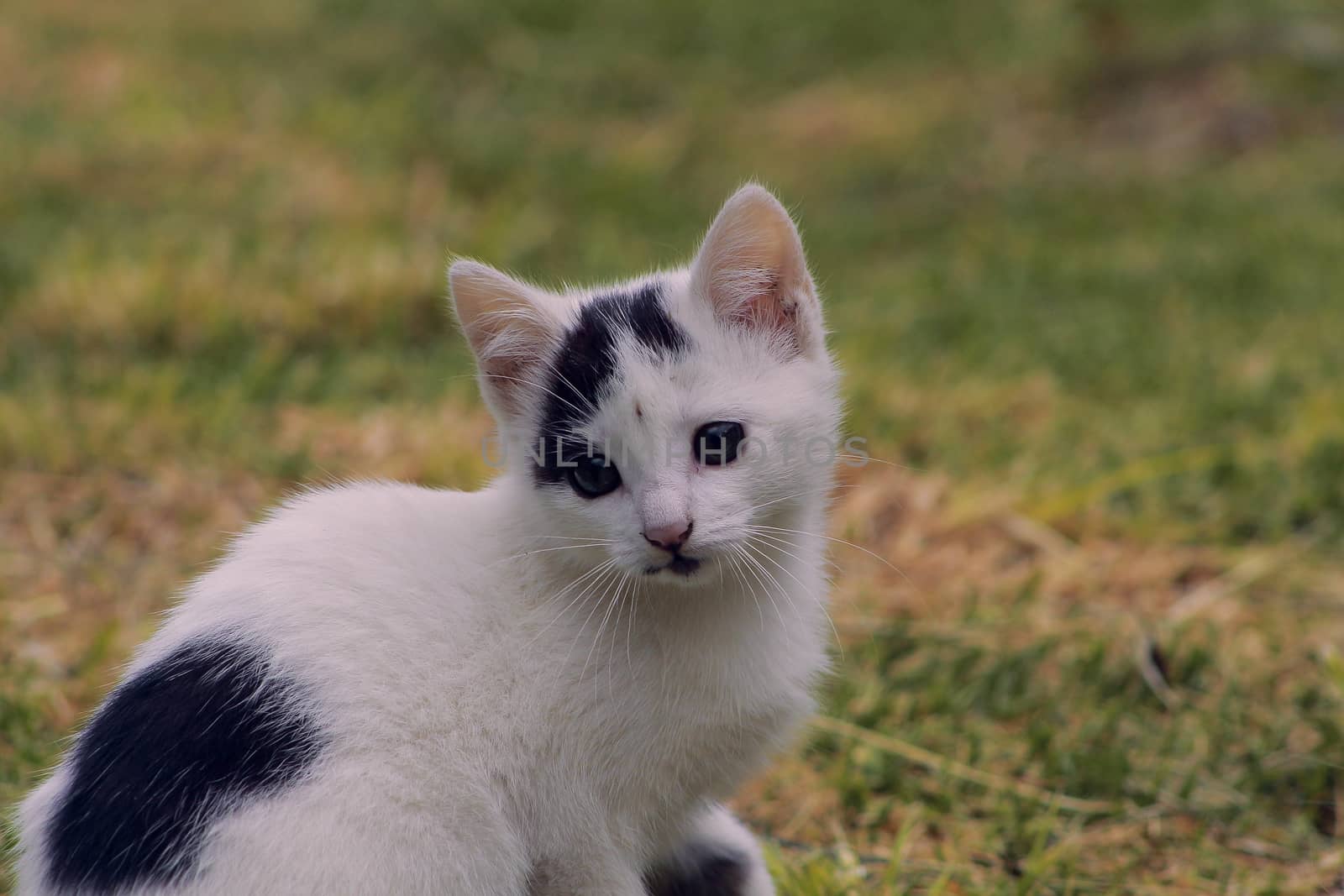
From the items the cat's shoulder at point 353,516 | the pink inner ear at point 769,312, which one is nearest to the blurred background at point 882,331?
the cat's shoulder at point 353,516

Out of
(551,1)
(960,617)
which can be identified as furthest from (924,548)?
Result: (551,1)

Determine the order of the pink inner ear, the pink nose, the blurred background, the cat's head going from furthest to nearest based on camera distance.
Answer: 1. the blurred background
2. the pink inner ear
3. the cat's head
4. the pink nose

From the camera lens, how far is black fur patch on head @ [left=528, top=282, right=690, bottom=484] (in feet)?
8.34

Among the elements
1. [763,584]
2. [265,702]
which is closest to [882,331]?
[763,584]

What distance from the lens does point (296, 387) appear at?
17.1ft

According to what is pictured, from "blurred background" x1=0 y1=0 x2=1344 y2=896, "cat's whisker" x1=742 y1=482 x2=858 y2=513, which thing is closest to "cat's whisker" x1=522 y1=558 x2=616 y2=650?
"cat's whisker" x1=742 y1=482 x2=858 y2=513

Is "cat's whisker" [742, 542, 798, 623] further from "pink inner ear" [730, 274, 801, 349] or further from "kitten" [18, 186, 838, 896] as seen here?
"pink inner ear" [730, 274, 801, 349]

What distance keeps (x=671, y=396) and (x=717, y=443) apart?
136 mm

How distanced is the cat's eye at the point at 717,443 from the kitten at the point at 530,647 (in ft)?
0.04

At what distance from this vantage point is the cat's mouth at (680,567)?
93.4 inches

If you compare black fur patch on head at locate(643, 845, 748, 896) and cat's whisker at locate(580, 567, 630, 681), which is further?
black fur patch on head at locate(643, 845, 748, 896)

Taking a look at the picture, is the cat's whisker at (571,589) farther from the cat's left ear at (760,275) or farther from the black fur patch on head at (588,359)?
the cat's left ear at (760,275)

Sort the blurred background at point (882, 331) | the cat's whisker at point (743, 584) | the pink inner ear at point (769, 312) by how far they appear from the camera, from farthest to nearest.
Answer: the blurred background at point (882, 331)
the pink inner ear at point (769, 312)
the cat's whisker at point (743, 584)

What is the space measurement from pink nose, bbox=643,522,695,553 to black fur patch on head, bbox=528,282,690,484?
0.28 metres
